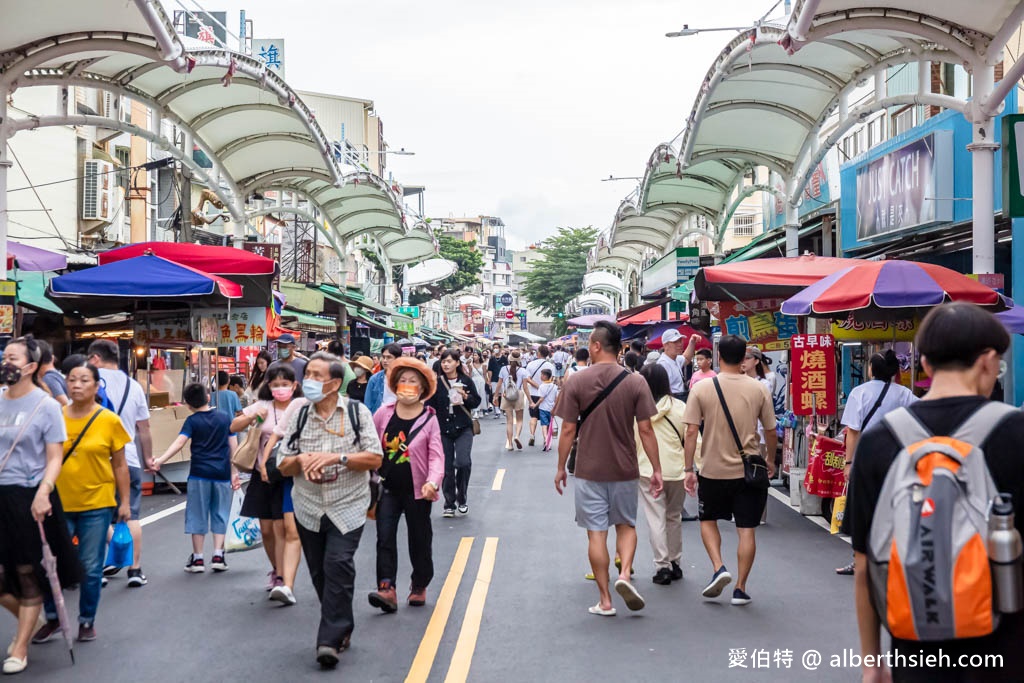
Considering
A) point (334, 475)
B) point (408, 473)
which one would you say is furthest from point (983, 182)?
point (334, 475)

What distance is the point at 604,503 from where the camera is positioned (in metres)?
7.34

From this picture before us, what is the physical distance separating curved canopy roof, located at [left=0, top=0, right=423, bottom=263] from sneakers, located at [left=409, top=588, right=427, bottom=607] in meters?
7.87

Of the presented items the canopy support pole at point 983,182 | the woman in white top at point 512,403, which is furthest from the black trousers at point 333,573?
the woman in white top at point 512,403

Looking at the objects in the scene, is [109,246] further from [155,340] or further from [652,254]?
[652,254]

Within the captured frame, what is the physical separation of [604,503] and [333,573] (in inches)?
80.4

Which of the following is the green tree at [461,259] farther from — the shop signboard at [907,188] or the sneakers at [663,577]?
the sneakers at [663,577]

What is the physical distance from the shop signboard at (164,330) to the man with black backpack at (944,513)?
13019 millimetres

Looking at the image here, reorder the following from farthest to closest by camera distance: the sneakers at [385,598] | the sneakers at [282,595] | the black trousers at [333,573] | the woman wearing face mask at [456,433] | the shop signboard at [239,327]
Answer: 1. the shop signboard at [239,327]
2. the woman wearing face mask at [456,433]
3. the sneakers at [282,595]
4. the sneakers at [385,598]
5. the black trousers at [333,573]

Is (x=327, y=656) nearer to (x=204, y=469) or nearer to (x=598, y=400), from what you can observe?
(x=598, y=400)

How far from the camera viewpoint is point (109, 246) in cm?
2366

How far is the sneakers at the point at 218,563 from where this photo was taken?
8.95m

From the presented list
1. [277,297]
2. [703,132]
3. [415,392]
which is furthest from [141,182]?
[415,392]

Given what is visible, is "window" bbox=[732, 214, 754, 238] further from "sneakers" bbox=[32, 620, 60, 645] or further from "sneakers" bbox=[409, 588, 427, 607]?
"sneakers" bbox=[32, 620, 60, 645]

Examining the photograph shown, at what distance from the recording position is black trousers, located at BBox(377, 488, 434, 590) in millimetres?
7359
